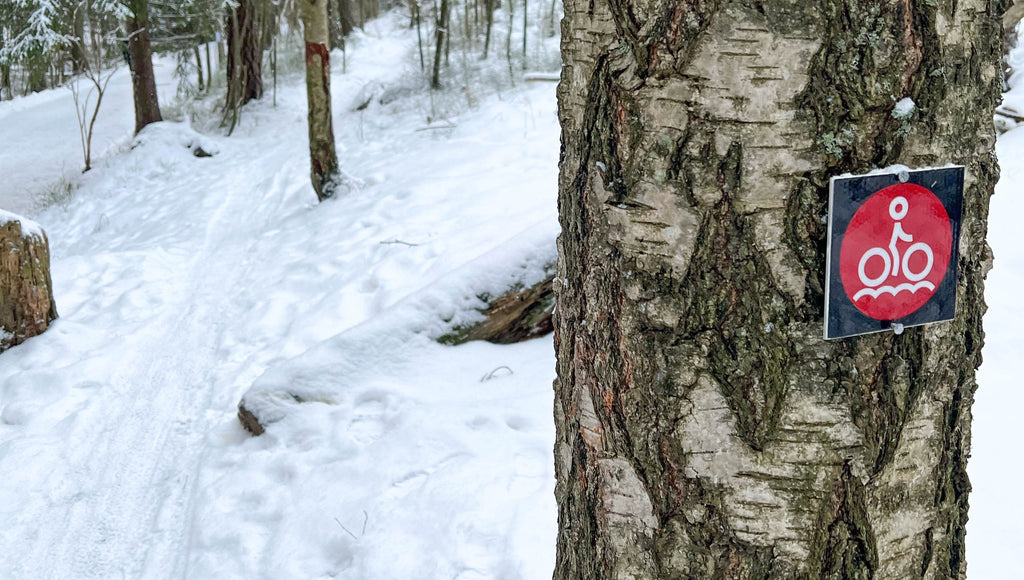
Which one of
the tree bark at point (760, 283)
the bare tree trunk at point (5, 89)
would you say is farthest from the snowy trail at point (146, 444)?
the bare tree trunk at point (5, 89)

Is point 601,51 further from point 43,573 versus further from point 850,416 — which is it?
point 43,573

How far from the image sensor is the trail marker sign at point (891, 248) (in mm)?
1011

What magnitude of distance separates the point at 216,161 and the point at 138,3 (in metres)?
2.65

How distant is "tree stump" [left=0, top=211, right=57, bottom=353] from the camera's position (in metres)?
5.11

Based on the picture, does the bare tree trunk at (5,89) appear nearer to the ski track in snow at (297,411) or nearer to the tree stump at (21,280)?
the ski track in snow at (297,411)

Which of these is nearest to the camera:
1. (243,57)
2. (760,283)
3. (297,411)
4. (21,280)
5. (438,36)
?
(760,283)

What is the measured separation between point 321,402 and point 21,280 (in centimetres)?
256

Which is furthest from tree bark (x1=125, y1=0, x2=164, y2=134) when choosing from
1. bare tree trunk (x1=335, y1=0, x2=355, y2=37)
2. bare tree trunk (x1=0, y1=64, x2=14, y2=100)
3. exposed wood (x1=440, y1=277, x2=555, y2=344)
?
exposed wood (x1=440, y1=277, x2=555, y2=344)

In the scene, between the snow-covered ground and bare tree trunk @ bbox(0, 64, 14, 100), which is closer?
the snow-covered ground

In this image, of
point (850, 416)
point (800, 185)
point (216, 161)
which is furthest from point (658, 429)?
point (216, 161)

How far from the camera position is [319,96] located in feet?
26.2

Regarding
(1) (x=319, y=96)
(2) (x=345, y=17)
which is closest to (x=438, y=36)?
(1) (x=319, y=96)

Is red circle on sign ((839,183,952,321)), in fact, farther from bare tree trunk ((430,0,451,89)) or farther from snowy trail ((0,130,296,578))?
bare tree trunk ((430,0,451,89))

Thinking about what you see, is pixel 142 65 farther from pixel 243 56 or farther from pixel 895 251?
pixel 895 251
